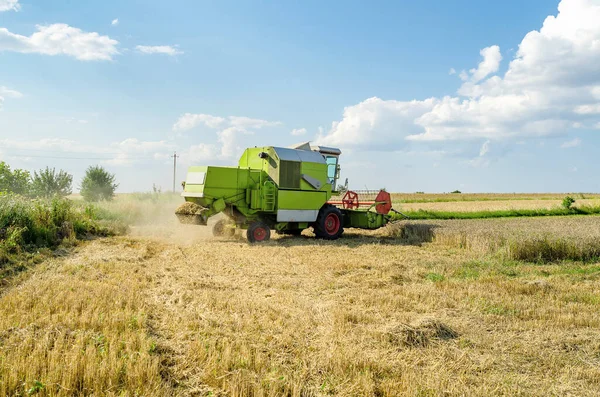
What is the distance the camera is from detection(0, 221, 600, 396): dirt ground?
14.2 feet

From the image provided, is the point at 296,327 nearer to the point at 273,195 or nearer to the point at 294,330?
the point at 294,330

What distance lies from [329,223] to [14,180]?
2630 centimetres

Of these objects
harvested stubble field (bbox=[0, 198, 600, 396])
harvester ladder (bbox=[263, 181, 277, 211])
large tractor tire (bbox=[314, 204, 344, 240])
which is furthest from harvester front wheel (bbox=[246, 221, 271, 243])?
harvested stubble field (bbox=[0, 198, 600, 396])

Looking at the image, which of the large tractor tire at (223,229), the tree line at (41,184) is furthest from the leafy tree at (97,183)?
the large tractor tire at (223,229)

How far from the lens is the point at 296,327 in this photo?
5805mm

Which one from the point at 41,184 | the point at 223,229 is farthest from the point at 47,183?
the point at 223,229

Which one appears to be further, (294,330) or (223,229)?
(223,229)

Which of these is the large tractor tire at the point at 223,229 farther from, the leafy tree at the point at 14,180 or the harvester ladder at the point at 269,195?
the leafy tree at the point at 14,180

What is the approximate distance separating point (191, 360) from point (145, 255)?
7.32 metres

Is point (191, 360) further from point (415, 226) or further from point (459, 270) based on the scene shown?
point (415, 226)

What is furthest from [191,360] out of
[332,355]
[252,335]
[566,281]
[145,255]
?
[566,281]

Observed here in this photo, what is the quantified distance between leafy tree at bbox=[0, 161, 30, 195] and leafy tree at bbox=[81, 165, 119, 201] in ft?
12.1

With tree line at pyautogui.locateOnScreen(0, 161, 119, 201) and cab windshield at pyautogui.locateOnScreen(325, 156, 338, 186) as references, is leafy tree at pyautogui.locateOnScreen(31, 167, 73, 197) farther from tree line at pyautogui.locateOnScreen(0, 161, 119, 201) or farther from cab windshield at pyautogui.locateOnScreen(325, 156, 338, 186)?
cab windshield at pyautogui.locateOnScreen(325, 156, 338, 186)

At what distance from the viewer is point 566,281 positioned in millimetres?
9867
